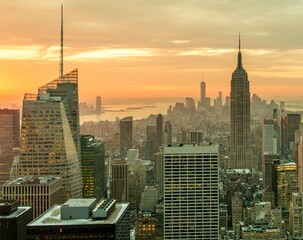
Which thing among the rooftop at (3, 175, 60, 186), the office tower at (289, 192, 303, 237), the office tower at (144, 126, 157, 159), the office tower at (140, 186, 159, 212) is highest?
the office tower at (144, 126, 157, 159)

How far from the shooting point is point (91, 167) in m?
25.4

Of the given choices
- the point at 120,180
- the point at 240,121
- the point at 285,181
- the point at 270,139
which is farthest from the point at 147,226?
the point at 240,121

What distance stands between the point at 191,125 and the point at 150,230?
6.14 m

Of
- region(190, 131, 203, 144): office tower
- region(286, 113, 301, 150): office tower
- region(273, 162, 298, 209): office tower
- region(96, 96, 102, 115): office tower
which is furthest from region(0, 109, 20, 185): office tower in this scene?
region(273, 162, 298, 209): office tower

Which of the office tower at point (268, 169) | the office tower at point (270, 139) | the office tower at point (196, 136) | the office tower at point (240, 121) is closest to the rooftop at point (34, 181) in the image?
the office tower at point (196, 136)

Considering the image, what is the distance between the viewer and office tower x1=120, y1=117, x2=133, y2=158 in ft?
78.2

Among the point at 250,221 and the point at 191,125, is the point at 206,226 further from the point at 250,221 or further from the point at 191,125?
the point at 191,125

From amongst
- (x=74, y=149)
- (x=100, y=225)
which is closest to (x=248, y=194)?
(x=74, y=149)

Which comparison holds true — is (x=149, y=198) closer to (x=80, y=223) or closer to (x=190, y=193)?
(x=190, y=193)

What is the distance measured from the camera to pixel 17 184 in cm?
1864

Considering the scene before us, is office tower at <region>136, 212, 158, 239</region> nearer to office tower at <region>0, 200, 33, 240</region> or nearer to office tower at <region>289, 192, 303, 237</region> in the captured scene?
office tower at <region>289, 192, 303, 237</region>

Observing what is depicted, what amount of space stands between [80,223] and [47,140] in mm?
9845

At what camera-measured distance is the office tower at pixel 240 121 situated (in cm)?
3909

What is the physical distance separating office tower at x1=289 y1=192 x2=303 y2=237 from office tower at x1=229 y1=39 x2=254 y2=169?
27.2ft
